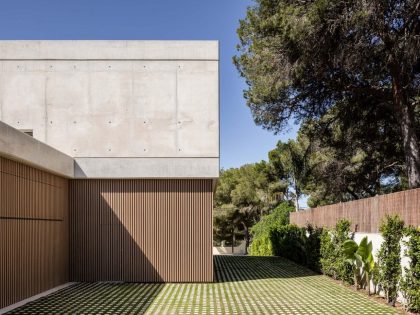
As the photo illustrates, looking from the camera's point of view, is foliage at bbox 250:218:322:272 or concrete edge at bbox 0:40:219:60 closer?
concrete edge at bbox 0:40:219:60

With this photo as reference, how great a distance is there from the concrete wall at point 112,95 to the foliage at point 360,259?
444 centimetres

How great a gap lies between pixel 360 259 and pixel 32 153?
25.9 ft

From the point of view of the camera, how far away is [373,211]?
434 inches

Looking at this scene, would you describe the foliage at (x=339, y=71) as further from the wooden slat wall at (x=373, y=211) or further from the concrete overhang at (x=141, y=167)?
the concrete overhang at (x=141, y=167)

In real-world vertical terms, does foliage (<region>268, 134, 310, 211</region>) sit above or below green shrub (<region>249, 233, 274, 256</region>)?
above

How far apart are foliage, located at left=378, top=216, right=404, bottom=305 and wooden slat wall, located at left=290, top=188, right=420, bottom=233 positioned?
238 mm

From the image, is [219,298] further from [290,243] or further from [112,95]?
[290,243]

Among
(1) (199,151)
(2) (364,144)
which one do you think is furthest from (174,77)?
(2) (364,144)

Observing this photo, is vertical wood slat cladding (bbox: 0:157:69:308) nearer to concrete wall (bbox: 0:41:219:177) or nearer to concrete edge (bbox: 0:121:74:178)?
concrete edge (bbox: 0:121:74:178)

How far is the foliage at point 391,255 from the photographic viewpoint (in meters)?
9.12

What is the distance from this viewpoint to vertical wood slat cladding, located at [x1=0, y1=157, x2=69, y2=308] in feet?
29.4

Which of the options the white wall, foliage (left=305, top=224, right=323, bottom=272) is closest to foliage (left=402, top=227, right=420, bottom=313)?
the white wall

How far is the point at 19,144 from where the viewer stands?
30.0 feet

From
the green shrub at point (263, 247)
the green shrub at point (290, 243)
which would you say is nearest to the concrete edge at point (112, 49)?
the green shrub at point (290, 243)
